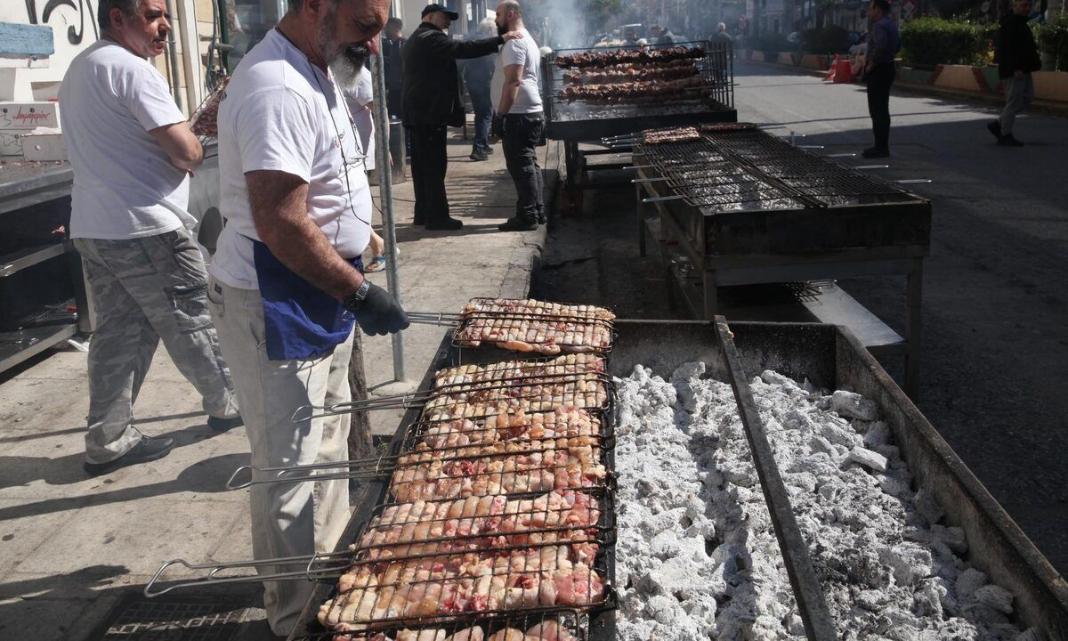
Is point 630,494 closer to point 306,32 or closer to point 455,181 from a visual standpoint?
point 306,32

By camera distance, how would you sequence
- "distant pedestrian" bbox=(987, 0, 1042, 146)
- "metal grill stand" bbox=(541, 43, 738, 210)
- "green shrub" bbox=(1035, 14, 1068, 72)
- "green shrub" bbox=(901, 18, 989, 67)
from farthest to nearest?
"green shrub" bbox=(901, 18, 989, 67)
"green shrub" bbox=(1035, 14, 1068, 72)
"distant pedestrian" bbox=(987, 0, 1042, 146)
"metal grill stand" bbox=(541, 43, 738, 210)

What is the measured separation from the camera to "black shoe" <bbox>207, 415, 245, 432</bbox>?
16.0 ft

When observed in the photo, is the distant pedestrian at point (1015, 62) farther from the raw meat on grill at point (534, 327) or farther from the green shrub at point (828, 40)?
the green shrub at point (828, 40)

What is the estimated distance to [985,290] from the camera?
25.0ft

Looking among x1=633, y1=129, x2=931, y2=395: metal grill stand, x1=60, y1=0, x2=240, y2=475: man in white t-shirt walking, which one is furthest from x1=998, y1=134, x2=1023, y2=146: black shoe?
x1=60, y1=0, x2=240, y2=475: man in white t-shirt walking

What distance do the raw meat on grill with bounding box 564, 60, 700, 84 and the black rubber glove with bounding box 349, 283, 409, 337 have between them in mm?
9402

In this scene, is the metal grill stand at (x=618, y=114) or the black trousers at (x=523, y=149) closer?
the black trousers at (x=523, y=149)

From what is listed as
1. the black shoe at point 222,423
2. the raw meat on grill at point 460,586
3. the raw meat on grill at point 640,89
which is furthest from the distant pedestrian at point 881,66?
the raw meat on grill at point 460,586

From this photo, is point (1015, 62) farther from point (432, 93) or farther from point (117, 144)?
Answer: point (117, 144)

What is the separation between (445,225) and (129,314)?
5.59 meters

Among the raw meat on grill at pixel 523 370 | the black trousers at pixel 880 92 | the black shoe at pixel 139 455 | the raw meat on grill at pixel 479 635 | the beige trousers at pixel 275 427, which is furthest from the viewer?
the black trousers at pixel 880 92

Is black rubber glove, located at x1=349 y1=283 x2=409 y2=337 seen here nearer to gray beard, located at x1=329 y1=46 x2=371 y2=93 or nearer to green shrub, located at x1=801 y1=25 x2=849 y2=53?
gray beard, located at x1=329 y1=46 x2=371 y2=93

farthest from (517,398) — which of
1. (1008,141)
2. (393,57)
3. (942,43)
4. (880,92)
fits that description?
(942,43)

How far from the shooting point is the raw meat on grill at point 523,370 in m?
3.33
